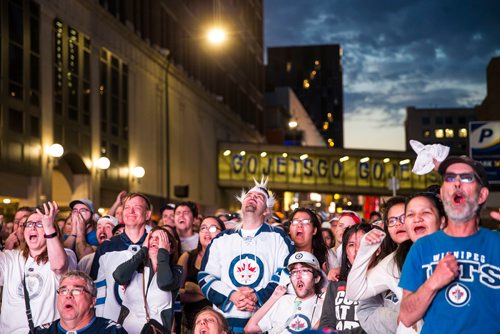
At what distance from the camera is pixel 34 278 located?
7.69 m

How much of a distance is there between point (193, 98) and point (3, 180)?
23.4 metres

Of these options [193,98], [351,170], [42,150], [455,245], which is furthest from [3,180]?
[351,170]

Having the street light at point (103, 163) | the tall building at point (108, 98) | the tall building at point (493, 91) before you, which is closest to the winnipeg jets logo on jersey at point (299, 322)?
the tall building at point (108, 98)

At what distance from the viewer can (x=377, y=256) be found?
6309 millimetres

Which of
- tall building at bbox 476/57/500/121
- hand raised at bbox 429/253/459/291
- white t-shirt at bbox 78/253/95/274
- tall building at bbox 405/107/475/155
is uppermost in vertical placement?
tall building at bbox 405/107/475/155

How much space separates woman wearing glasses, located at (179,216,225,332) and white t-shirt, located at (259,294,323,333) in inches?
104

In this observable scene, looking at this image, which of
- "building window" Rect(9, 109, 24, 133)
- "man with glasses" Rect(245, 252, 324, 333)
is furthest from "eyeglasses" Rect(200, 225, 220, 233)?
"building window" Rect(9, 109, 24, 133)

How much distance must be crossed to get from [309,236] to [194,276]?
90.3 inches

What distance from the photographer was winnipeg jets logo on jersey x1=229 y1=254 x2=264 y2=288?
8328 mm

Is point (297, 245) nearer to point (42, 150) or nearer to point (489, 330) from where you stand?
point (489, 330)

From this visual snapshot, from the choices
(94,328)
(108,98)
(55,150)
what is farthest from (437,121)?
(94,328)

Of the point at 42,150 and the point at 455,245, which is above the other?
the point at 42,150

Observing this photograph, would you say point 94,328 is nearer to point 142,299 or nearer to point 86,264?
point 142,299

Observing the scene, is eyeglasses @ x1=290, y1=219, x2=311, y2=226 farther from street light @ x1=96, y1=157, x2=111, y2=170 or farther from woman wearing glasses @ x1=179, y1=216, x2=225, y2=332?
street light @ x1=96, y1=157, x2=111, y2=170
